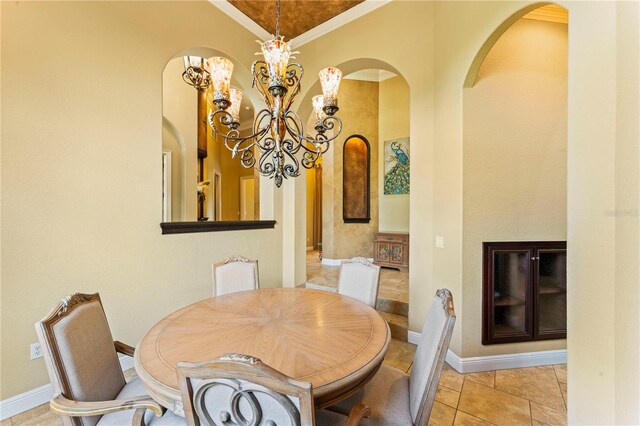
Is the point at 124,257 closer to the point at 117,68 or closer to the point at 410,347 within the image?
the point at 117,68

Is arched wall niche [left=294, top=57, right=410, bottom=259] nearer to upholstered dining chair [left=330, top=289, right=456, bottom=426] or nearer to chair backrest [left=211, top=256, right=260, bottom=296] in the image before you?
chair backrest [left=211, top=256, right=260, bottom=296]

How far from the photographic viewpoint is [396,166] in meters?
5.07

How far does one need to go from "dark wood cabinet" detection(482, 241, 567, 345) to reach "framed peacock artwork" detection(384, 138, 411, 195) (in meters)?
2.65

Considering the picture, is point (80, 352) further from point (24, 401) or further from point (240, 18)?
point (240, 18)

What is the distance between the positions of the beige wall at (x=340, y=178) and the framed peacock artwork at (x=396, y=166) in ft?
0.78

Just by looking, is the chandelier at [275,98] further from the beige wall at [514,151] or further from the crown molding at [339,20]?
the crown molding at [339,20]

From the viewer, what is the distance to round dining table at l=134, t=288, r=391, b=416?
1.02 meters

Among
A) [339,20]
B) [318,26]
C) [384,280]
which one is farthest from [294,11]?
[384,280]

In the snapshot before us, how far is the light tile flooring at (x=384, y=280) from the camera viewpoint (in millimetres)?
3327

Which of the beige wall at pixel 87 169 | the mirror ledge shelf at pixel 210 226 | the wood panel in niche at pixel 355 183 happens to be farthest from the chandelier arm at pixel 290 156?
the wood panel in niche at pixel 355 183

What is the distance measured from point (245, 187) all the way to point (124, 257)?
6.47m

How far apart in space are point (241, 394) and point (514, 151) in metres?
2.72

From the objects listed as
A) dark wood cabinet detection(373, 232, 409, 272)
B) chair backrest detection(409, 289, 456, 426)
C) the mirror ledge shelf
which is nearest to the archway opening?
dark wood cabinet detection(373, 232, 409, 272)

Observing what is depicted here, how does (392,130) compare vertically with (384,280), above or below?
above
